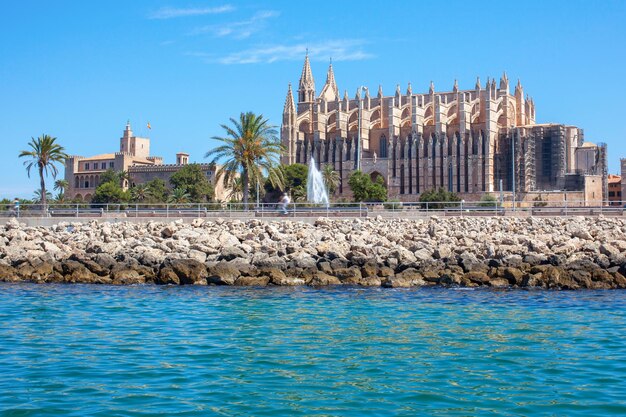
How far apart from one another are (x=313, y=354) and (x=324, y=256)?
10.3m

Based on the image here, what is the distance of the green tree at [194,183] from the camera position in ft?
276

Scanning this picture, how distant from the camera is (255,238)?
2403cm

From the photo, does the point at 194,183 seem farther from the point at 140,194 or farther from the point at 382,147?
the point at 382,147

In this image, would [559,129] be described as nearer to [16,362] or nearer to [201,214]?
[201,214]

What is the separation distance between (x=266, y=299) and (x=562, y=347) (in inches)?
289

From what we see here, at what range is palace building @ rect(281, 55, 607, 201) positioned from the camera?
82438 mm

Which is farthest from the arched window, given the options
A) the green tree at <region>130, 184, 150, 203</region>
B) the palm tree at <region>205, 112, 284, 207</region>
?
the palm tree at <region>205, 112, 284, 207</region>

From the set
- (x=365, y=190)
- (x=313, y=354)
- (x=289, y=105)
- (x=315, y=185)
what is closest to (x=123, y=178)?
(x=289, y=105)

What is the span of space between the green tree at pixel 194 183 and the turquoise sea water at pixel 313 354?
6694cm

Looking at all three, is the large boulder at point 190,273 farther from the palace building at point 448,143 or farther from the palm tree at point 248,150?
the palace building at point 448,143

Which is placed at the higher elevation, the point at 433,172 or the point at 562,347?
the point at 433,172

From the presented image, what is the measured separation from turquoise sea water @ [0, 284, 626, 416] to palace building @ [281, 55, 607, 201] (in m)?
63.5

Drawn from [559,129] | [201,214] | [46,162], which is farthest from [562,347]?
[559,129]

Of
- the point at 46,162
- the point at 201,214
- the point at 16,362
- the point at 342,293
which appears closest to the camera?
the point at 16,362
